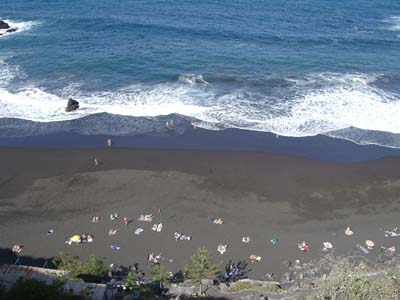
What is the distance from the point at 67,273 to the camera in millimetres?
25703

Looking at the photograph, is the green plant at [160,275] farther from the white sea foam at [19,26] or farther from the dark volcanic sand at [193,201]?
the white sea foam at [19,26]

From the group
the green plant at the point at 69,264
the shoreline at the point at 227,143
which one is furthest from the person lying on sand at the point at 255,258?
the shoreline at the point at 227,143

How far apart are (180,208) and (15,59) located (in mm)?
42018

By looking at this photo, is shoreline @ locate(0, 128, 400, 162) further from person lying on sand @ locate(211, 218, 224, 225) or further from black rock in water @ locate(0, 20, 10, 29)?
black rock in water @ locate(0, 20, 10, 29)

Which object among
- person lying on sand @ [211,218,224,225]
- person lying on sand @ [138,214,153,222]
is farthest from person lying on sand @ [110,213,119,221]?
person lying on sand @ [211,218,224,225]

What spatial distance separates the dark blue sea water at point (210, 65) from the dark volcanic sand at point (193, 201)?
675 cm

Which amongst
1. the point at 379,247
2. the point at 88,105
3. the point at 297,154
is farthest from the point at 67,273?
the point at 88,105

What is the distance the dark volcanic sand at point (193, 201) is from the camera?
31844 millimetres

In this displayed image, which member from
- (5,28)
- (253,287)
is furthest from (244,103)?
(5,28)

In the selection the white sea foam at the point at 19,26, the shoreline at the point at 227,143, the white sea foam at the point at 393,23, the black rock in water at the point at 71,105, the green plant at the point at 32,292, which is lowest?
the shoreline at the point at 227,143

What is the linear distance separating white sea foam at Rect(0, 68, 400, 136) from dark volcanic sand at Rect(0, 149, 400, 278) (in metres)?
7.24

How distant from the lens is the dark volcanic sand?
31.8 metres

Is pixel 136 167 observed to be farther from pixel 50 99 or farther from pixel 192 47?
pixel 192 47

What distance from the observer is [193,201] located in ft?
119
